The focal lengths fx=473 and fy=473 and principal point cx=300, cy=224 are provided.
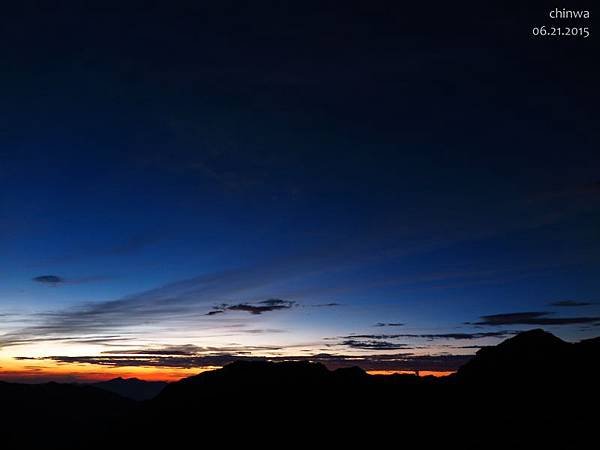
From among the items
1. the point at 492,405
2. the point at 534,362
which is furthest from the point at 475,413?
the point at 534,362

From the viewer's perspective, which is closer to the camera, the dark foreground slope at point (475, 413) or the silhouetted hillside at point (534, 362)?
the dark foreground slope at point (475, 413)

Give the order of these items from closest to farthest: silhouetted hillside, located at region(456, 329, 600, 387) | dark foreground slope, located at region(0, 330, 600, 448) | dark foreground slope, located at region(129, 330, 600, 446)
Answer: dark foreground slope, located at region(0, 330, 600, 448) → dark foreground slope, located at region(129, 330, 600, 446) → silhouetted hillside, located at region(456, 329, 600, 387)

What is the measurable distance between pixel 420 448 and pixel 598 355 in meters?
72.1

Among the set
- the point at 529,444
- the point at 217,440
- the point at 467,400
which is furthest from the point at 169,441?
the point at 529,444

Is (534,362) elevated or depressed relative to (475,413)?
elevated

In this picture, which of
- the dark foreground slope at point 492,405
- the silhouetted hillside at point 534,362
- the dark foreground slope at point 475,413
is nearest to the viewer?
the dark foreground slope at point 475,413

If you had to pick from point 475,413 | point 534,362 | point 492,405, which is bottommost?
point 475,413

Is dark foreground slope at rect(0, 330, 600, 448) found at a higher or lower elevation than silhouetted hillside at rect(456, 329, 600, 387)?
lower

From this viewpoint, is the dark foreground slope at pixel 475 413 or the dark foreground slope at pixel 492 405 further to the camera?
the dark foreground slope at pixel 492 405

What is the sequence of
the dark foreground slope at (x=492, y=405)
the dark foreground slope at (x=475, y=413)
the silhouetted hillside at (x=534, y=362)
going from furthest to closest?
the silhouetted hillside at (x=534, y=362), the dark foreground slope at (x=492, y=405), the dark foreground slope at (x=475, y=413)

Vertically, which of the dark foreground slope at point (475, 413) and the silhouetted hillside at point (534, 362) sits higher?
the silhouetted hillside at point (534, 362)

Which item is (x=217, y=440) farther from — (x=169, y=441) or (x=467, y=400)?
(x=467, y=400)

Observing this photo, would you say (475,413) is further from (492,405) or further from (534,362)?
(534,362)

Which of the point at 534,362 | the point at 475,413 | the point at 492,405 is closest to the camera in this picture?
the point at 475,413
